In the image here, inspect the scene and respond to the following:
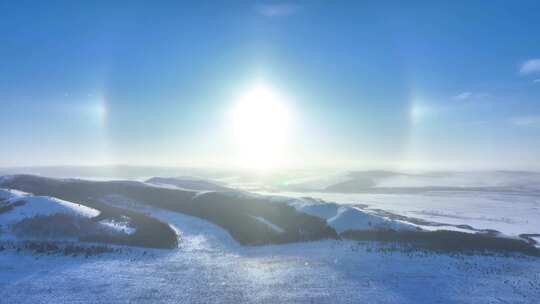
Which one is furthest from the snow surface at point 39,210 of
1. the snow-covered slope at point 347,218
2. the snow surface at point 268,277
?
the snow-covered slope at point 347,218

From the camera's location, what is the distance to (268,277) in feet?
74.7

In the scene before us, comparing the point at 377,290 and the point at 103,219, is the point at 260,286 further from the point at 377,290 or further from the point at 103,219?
the point at 103,219

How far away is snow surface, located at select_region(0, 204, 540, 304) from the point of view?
19.8 meters

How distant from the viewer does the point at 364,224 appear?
3819 centimetres

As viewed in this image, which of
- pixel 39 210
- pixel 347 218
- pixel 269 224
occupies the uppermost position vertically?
pixel 39 210

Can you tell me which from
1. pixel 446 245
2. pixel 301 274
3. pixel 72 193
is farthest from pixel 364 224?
pixel 72 193

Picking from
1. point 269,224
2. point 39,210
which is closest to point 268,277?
point 269,224

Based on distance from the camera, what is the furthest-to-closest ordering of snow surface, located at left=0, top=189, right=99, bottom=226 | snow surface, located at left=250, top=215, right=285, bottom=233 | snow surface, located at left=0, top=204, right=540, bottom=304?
snow surface, located at left=250, top=215, right=285, bottom=233 → snow surface, located at left=0, top=189, right=99, bottom=226 → snow surface, located at left=0, top=204, right=540, bottom=304

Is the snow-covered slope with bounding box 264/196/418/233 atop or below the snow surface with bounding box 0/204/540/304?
atop

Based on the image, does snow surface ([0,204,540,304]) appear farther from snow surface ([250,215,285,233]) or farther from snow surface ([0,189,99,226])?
snow surface ([0,189,99,226])

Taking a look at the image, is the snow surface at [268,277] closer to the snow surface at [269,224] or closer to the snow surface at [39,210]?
the snow surface at [269,224]

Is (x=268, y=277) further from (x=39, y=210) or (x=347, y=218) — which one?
(x=39, y=210)

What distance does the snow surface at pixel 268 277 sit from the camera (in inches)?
778

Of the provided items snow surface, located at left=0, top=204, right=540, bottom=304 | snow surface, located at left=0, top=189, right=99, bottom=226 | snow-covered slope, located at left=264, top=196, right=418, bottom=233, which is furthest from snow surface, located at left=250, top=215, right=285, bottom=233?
snow surface, located at left=0, top=189, right=99, bottom=226
